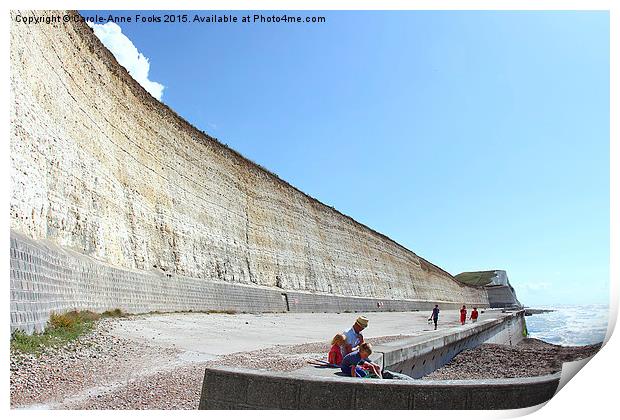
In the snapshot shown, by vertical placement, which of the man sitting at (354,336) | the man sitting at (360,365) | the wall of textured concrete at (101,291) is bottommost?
the man sitting at (360,365)

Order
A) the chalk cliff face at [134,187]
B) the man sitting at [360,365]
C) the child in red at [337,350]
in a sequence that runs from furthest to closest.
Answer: the chalk cliff face at [134,187] < the child in red at [337,350] < the man sitting at [360,365]

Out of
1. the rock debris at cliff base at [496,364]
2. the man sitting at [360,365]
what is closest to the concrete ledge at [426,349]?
the rock debris at cliff base at [496,364]

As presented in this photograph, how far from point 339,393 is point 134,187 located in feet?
46.5

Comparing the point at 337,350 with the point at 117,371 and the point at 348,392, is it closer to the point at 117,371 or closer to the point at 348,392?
the point at 348,392

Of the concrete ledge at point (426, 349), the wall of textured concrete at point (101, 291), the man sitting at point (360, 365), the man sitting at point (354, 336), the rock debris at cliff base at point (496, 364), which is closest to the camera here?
the man sitting at point (360, 365)

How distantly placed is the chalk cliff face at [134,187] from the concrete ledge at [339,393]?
19.5 feet

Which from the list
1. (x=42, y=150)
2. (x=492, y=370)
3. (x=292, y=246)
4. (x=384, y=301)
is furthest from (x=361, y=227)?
(x=42, y=150)

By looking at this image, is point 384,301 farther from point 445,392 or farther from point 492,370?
point 445,392

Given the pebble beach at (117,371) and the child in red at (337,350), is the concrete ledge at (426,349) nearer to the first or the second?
the child in red at (337,350)

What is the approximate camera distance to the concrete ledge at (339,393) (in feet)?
14.8

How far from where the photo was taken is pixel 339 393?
456 centimetres

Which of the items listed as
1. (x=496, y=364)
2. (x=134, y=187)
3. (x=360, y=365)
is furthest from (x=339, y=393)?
(x=134, y=187)

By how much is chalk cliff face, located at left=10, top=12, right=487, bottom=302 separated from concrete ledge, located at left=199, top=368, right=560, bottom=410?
5.95 m

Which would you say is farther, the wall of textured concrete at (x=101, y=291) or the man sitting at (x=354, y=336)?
the wall of textured concrete at (x=101, y=291)
